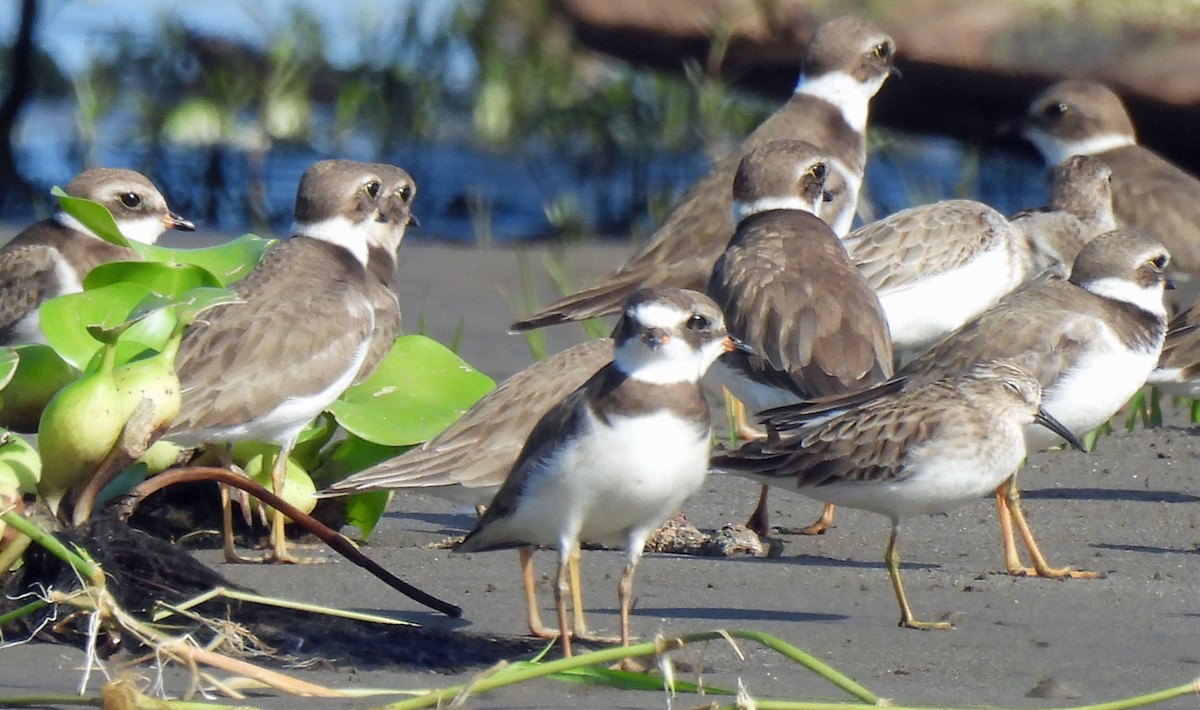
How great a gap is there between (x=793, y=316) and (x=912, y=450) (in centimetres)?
107

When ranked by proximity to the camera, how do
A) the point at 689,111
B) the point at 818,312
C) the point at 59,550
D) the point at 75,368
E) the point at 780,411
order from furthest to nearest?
the point at 689,111
the point at 818,312
the point at 780,411
the point at 75,368
the point at 59,550

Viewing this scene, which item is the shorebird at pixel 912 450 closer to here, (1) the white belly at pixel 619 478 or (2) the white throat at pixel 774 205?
(1) the white belly at pixel 619 478

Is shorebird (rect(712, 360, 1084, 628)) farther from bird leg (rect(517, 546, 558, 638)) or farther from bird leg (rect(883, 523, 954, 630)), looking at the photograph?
bird leg (rect(517, 546, 558, 638))

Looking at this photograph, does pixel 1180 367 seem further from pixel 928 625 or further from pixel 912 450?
pixel 928 625

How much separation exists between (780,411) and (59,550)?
2.12 meters

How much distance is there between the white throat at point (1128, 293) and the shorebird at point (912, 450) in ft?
3.91

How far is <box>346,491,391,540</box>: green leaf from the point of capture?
4.84 meters

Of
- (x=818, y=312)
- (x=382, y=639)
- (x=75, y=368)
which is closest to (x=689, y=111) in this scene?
(x=818, y=312)

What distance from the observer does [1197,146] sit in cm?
1038

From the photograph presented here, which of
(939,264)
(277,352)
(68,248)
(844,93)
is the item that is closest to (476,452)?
(277,352)

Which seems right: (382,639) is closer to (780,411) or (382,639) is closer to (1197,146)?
(780,411)

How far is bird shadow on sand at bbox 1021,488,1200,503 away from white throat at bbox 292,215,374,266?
2.10m

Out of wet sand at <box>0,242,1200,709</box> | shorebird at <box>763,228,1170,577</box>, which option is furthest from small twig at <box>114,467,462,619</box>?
shorebird at <box>763,228,1170,577</box>

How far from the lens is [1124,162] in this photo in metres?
8.40
